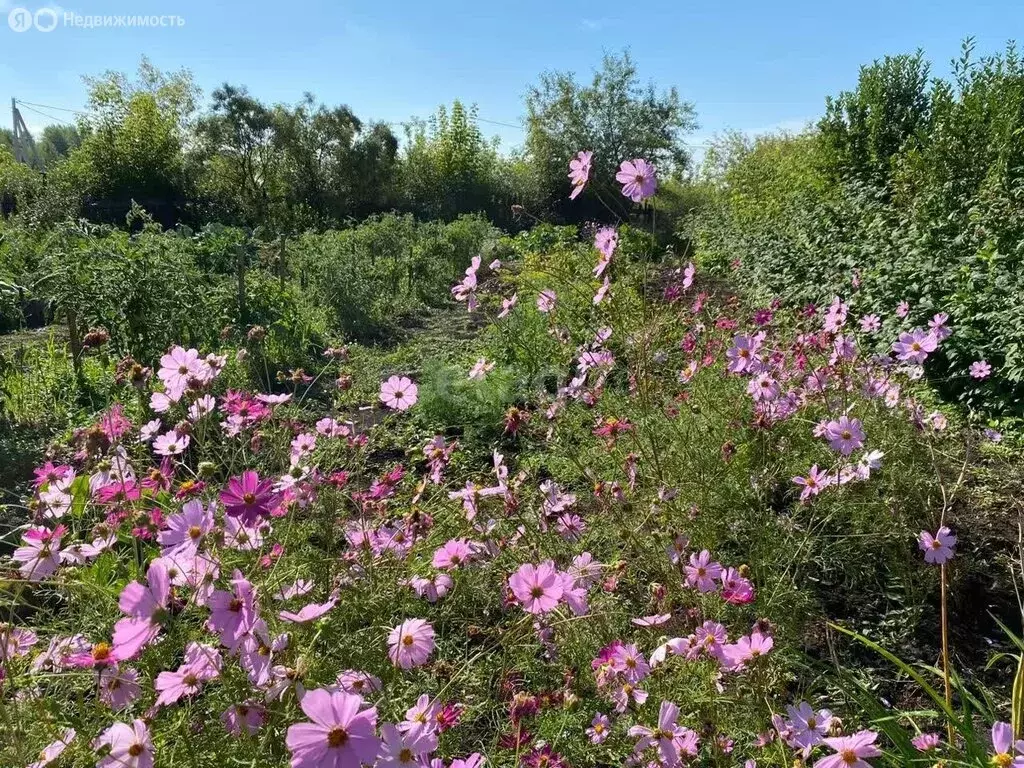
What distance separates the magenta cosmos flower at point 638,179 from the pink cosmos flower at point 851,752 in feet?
4.40

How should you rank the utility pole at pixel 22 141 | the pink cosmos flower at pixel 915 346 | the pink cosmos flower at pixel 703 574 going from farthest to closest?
1. the utility pole at pixel 22 141
2. the pink cosmos flower at pixel 915 346
3. the pink cosmos flower at pixel 703 574

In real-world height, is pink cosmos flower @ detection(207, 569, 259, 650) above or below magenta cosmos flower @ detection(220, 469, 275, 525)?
below

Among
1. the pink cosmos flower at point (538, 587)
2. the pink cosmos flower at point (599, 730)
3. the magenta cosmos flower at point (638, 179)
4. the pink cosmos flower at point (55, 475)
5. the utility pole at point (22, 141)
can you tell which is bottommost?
the pink cosmos flower at point (599, 730)

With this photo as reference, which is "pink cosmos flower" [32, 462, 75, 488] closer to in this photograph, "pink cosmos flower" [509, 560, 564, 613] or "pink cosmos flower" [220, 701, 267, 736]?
"pink cosmos flower" [220, 701, 267, 736]

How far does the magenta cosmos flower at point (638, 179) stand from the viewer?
189 centimetres

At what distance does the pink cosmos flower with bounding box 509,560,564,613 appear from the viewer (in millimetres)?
1160

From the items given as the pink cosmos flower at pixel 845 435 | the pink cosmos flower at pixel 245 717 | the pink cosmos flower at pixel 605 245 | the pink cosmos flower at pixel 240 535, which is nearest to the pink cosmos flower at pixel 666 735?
the pink cosmos flower at pixel 245 717

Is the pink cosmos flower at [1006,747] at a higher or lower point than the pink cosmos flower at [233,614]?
lower

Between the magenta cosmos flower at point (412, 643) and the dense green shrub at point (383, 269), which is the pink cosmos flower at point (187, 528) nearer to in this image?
the magenta cosmos flower at point (412, 643)

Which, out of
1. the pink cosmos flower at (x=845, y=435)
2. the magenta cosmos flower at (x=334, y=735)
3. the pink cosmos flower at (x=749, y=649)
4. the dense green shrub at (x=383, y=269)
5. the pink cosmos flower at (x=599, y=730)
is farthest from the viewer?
the dense green shrub at (x=383, y=269)

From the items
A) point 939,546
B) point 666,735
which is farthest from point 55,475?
point 939,546

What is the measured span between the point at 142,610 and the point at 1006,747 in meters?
1.14

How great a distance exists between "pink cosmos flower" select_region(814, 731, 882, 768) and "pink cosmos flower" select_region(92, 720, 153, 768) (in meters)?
0.90

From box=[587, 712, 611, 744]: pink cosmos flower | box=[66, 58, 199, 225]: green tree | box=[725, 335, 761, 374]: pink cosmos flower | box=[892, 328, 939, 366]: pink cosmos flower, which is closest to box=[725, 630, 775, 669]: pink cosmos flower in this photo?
box=[587, 712, 611, 744]: pink cosmos flower
